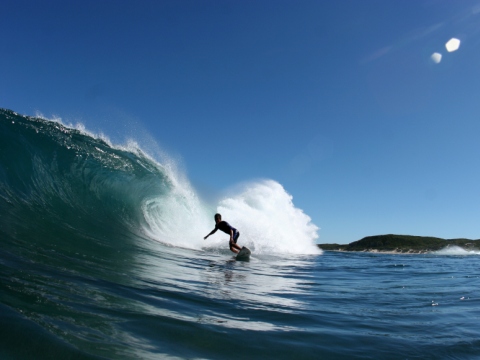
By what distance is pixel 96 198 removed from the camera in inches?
517

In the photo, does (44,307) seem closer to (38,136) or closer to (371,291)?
(371,291)

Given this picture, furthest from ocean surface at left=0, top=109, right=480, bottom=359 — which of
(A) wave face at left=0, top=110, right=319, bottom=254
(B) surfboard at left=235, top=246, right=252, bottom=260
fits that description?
(B) surfboard at left=235, top=246, right=252, bottom=260

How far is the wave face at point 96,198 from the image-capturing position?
8633 millimetres

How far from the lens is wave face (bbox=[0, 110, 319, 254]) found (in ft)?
28.3

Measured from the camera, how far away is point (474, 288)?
6.76 m

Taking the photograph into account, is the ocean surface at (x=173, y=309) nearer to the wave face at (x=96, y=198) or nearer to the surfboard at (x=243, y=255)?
the wave face at (x=96, y=198)

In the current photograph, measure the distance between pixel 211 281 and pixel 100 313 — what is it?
3.04 meters

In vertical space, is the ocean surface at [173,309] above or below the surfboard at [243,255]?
below

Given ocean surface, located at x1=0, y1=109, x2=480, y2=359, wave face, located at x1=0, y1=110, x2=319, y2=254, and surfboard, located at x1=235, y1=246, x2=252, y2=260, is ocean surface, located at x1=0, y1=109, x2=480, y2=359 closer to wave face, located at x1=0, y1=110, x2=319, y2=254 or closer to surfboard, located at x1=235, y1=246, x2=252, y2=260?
wave face, located at x1=0, y1=110, x2=319, y2=254

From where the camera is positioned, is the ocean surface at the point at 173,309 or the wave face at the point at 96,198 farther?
the wave face at the point at 96,198

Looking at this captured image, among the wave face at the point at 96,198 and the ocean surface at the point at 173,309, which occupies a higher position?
the wave face at the point at 96,198

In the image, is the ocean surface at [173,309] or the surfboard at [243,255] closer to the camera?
the ocean surface at [173,309]

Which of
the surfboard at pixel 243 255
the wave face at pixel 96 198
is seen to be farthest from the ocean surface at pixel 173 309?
the surfboard at pixel 243 255

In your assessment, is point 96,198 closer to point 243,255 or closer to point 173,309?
point 243,255
